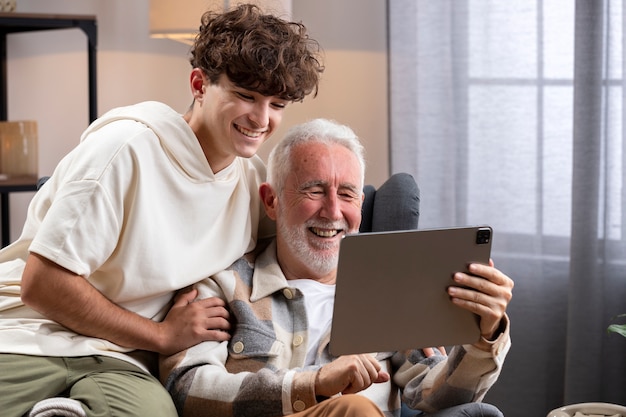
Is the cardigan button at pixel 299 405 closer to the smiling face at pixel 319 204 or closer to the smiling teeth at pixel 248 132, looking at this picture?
the smiling face at pixel 319 204

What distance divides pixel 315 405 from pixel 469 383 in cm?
33

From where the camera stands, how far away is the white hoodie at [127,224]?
179 cm

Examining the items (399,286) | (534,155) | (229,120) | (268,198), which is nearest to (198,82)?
(229,120)

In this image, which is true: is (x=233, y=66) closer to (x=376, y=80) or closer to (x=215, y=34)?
(x=215, y=34)

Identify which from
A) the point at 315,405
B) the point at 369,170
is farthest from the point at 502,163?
the point at 315,405

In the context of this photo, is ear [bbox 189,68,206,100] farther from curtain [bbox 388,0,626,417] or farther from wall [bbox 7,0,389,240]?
wall [bbox 7,0,389,240]

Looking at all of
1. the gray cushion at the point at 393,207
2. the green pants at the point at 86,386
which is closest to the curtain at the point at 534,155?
the gray cushion at the point at 393,207

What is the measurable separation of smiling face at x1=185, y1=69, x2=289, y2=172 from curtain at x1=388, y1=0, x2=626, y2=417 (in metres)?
1.35

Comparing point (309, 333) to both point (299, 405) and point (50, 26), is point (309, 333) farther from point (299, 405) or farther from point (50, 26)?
point (50, 26)

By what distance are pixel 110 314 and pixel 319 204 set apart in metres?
0.52

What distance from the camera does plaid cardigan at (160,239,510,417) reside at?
71.9 inches

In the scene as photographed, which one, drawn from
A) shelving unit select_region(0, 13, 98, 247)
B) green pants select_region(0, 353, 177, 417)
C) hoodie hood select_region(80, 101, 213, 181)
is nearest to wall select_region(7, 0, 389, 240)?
shelving unit select_region(0, 13, 98, 247)

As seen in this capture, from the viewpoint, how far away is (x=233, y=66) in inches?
76.9

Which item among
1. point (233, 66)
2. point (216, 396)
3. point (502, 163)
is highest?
point (233, 66)
